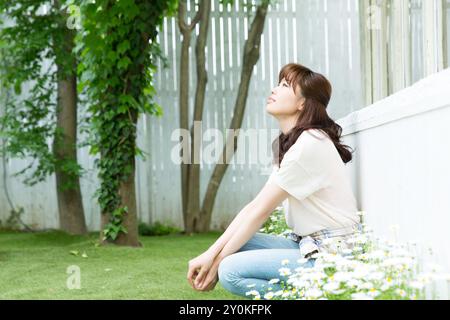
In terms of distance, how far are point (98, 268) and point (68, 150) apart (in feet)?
8.56

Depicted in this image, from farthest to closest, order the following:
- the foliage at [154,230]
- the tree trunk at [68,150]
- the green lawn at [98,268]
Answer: the foliage at [154,230], the tree trunk at [68,150], the green lawn at [98,268]

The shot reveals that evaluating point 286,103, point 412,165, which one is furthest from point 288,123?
point 412,165

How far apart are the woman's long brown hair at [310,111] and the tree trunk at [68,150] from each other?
472 centimetres

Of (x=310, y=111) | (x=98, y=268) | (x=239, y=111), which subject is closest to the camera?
(x=310, y=111)

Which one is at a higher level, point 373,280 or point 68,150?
point 68,150

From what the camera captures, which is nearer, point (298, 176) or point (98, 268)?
point (298, 176)

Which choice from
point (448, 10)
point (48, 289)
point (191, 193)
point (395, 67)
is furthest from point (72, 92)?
point (448, 10)

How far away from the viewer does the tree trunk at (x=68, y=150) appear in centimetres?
775

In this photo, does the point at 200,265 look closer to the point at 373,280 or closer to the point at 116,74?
the point at 373,280

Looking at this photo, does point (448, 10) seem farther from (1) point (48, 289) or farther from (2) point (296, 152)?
(1) point (48, 289)

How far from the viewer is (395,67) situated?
461 centimetres

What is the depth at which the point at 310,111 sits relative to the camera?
10.4 feet

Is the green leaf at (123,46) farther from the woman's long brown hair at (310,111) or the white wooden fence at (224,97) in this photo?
the woman's long brown hair at (310,111)

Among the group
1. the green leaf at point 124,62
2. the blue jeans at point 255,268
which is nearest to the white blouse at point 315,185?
the blue jeans at point 255,268
